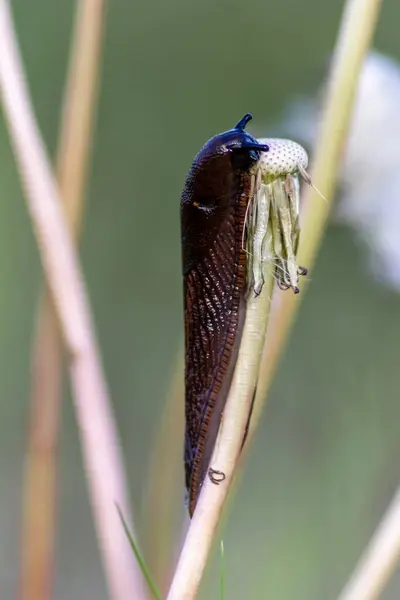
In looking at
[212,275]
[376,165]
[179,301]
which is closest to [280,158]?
[212,275]

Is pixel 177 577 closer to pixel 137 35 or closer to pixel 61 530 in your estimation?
pixel 61 530

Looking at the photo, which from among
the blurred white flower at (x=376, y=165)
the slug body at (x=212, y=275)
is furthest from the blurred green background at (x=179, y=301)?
the slug body at (x=212, y=275)

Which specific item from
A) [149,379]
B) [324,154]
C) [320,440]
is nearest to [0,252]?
[149,379]

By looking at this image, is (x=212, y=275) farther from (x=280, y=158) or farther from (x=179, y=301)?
(x=179, y=301)

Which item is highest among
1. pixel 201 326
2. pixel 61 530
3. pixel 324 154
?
pixel 324 154

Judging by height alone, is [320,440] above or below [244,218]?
below

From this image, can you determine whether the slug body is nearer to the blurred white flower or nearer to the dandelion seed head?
the dandelion seed head

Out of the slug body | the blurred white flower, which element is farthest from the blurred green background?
the slug body
